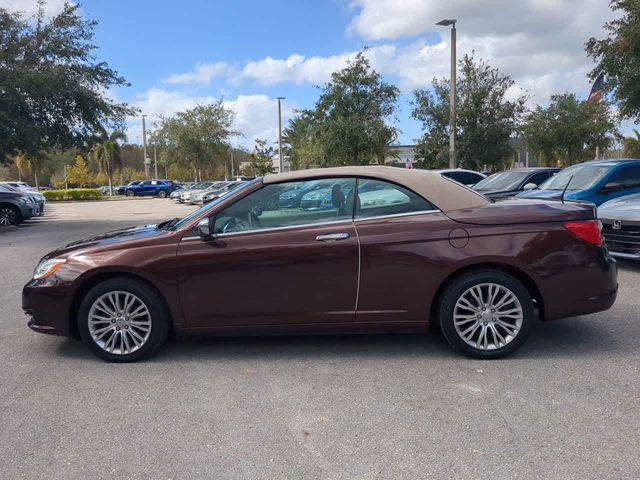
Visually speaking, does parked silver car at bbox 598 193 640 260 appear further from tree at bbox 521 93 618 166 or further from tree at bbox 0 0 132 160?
tree at bbox 521 93 618 166

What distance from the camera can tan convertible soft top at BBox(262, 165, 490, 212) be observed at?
476 centimetres

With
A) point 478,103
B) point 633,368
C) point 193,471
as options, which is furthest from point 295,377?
point 478,103

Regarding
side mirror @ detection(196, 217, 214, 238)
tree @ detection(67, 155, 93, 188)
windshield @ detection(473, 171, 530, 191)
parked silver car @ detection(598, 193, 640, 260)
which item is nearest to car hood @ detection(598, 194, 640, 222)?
parked silver car @ detection(598, 193, 640, 260)

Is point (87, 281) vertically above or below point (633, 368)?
above

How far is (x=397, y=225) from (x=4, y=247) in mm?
11634

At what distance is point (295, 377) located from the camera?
438 cm

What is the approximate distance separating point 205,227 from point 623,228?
19.4 ft

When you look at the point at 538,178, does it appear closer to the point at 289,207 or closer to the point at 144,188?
the point at 289,207

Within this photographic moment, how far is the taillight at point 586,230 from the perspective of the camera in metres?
4.64

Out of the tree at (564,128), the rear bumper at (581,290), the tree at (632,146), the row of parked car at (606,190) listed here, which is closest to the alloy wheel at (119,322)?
the rear bumper at (581,290)

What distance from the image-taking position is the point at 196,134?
48.9m

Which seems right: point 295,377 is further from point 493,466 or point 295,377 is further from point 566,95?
point 566,95

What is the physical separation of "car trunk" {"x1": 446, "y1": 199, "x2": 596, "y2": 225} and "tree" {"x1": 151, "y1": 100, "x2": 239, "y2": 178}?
4652 cm

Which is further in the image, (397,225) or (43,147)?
(43,147)
